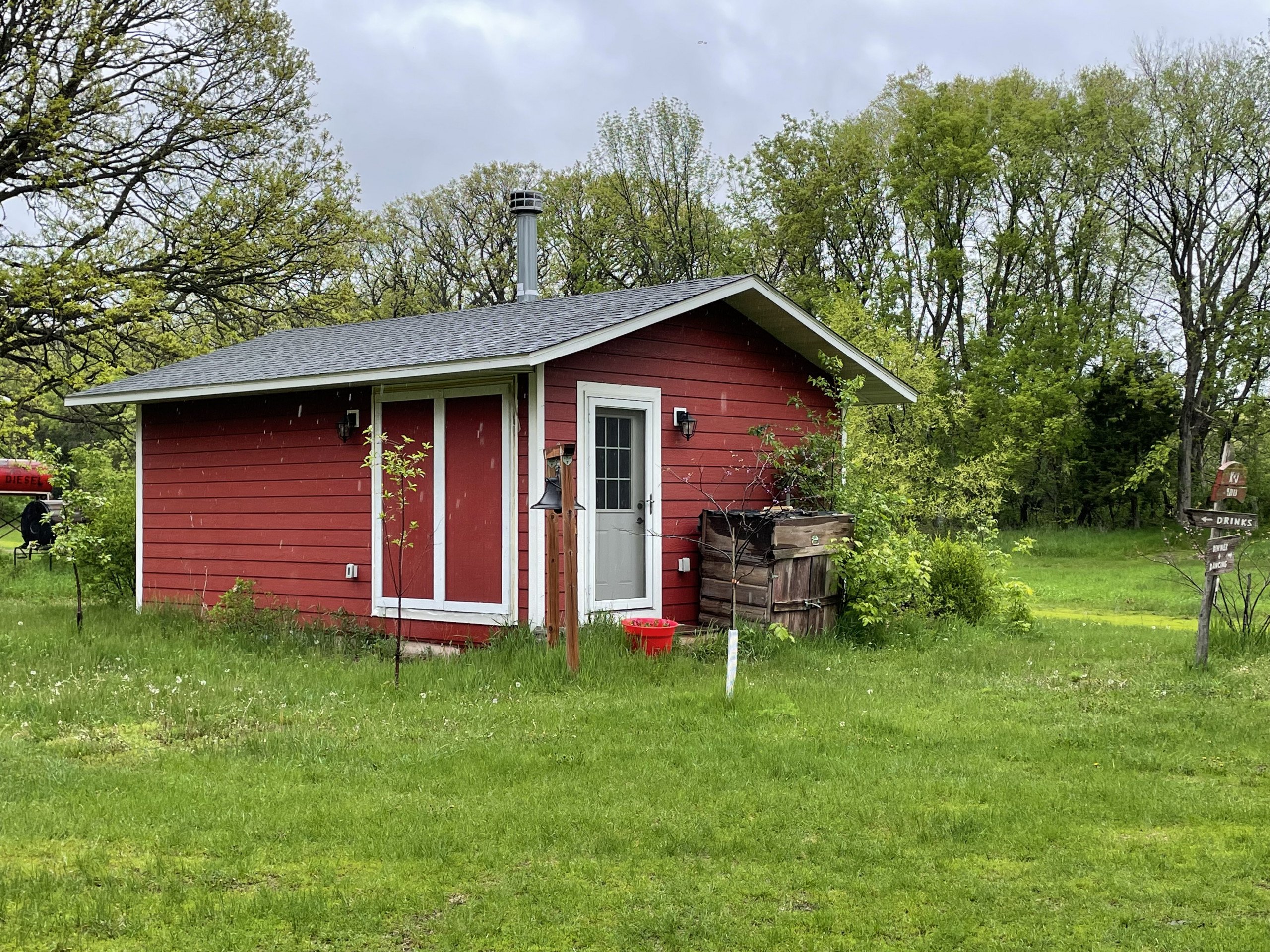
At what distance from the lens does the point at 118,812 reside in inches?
200

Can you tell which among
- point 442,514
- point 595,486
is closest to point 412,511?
point 442,514

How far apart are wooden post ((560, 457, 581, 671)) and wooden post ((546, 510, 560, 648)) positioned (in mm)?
487

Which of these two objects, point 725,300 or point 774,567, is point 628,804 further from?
point 725,300

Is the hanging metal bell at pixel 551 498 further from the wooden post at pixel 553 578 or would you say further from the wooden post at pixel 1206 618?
the wooden post at pixel 1206 618

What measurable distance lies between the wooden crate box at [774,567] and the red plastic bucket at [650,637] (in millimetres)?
1115

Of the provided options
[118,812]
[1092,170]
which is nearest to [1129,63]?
[1092,170]

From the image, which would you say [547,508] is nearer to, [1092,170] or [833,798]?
[833,798]

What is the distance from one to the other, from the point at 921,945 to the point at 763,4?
20.7 metres

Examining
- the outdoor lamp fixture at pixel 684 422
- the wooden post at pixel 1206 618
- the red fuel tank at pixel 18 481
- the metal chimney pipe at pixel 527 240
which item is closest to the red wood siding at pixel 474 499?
the outdoor lamp fixture at pixel 684 422

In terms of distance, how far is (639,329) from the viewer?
33.4 ft

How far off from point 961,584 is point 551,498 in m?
5.52

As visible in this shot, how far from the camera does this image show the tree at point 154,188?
16328 millimetres

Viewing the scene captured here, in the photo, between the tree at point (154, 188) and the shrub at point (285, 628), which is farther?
the tree at point (154, 188)

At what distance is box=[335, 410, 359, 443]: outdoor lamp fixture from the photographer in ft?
35.8
